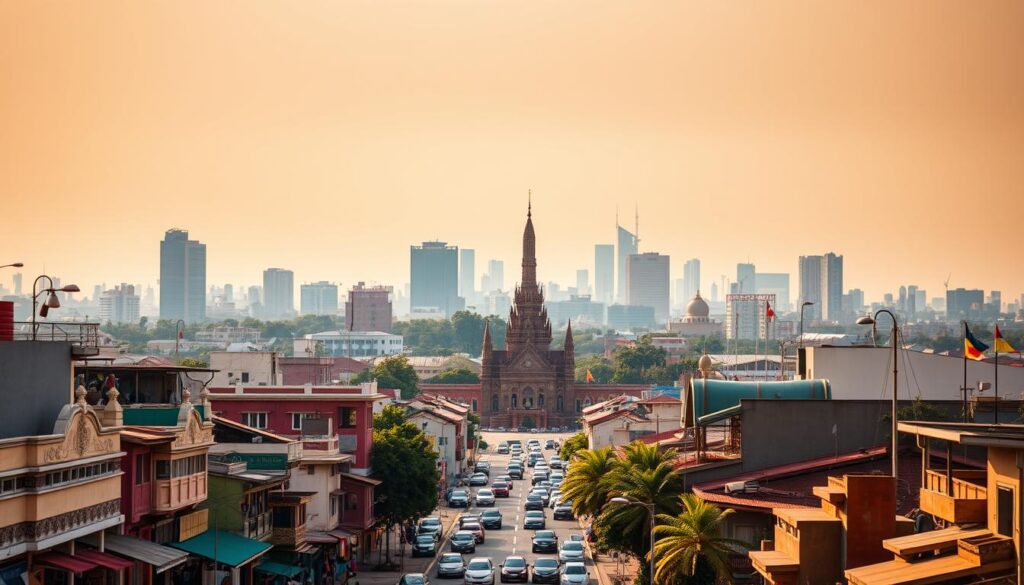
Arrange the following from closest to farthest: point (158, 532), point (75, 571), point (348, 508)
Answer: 1. point (75, 571)
2. point (158, 532)
3. point (348, 508)

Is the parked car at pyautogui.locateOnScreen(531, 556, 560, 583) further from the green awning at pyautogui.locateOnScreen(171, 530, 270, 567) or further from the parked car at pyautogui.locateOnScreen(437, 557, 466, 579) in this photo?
the green awning at pyautogui.locateOnScreen(171, 530, 270, 567)

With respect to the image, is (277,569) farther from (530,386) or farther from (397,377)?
(530,386)

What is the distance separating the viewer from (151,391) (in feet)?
180

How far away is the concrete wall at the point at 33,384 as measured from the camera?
3681cm

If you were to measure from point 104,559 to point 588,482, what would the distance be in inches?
1067

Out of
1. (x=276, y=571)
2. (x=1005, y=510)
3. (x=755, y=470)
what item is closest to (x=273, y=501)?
(x=276, y=571)

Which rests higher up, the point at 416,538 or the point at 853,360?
the point at 853,360

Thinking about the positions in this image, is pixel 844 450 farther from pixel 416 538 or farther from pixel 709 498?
pixel 416 538

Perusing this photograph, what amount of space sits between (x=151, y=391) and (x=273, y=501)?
18.4 feet

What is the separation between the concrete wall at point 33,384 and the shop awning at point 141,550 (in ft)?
10.2

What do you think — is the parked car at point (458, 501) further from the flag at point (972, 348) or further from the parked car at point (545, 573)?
the flag at point (972, 348)

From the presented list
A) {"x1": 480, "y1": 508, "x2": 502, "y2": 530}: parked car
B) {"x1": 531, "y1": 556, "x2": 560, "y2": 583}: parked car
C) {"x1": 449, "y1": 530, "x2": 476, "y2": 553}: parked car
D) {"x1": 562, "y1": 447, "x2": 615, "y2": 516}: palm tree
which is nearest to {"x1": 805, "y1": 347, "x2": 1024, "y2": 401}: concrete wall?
{"x1": 562, "y1": 447, "x2": 615, "y2": 516}: palm tree

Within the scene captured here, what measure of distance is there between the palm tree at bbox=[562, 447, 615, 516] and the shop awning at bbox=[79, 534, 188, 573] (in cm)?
2200

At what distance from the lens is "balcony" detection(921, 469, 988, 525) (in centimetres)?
3125
